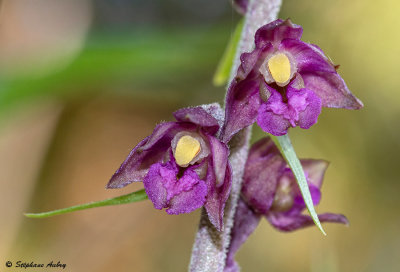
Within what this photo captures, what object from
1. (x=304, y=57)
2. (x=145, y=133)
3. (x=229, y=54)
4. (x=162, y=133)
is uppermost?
(x=145, y=133)

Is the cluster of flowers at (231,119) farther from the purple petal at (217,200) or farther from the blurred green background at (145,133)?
the blurred green background at (145,133)

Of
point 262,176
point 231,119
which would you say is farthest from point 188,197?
point 262,176

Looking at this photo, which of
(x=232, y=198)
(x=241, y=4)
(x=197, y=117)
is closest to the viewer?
(x=197, y=117)

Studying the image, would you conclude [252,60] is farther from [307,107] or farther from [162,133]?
[162,133]

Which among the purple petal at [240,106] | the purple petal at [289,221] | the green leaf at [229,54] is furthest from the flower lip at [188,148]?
the green leaf at [229,54]

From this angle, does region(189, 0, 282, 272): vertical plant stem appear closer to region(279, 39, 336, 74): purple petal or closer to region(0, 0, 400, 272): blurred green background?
region(279, 39, 336, 74): purple petal

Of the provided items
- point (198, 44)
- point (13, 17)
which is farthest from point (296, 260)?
point (13, 17)

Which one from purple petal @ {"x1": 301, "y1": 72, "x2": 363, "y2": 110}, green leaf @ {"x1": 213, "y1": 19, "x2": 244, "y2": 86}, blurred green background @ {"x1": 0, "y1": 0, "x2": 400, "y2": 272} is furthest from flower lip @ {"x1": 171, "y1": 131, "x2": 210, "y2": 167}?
Answer: blurred green background @ {"x1": 0, "y1": 0, "x2": 400, "y2": 272}
